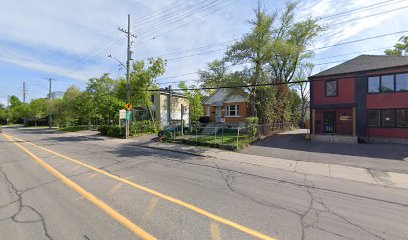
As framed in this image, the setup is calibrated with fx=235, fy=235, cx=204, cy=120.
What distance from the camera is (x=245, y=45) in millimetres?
18516

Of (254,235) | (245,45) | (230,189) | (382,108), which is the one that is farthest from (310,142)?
(254,235)

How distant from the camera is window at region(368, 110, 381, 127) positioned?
17312 mm

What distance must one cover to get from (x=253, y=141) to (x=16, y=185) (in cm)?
1394

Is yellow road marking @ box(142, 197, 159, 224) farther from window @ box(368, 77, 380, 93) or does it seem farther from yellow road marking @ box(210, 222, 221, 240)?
window @ box(368, 77, 380, 93)

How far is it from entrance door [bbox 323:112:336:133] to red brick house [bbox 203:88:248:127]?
827 centimetres

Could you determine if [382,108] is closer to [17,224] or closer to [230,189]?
[230,189]

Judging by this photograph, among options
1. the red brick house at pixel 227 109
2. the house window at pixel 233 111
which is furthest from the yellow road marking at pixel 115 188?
the house window at pixel 233 111

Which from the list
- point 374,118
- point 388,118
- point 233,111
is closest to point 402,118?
point 388,118

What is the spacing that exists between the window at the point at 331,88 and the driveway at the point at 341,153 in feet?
17.1

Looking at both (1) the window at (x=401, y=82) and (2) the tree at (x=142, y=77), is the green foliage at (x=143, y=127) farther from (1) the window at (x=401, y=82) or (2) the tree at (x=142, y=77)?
(1) the window at (x=401, y=82)

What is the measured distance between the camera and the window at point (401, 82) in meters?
16.2

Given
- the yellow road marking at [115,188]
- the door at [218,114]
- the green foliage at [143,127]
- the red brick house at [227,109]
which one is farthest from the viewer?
the door at [218,114]

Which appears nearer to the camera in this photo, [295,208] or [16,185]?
[295,208]

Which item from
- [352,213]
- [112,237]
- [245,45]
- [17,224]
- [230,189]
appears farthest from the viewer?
[245,45]
